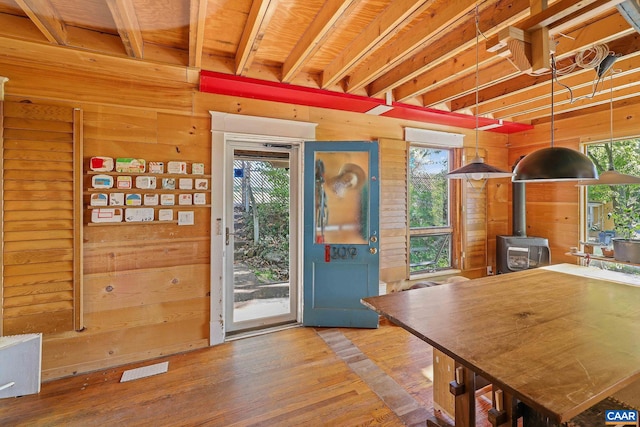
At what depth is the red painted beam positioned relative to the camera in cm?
262

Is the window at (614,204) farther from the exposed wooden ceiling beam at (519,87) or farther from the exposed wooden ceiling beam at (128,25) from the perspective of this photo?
the exposed wooden ceiling beam at (128,25)

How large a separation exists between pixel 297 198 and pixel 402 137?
1554 mm

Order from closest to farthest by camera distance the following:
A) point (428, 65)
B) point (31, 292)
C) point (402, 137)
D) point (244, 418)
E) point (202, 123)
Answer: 1. point (244, 418)
2. point (31, 292)
3. point (428, 65)
4. point (202, 123)
5. point (402, 137)

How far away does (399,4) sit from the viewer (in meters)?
1.75

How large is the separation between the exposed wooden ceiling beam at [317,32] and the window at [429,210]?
2.01 m

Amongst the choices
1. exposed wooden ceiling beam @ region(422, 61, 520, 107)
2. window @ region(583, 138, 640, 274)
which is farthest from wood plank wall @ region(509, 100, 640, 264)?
exposed wooden ceiling beam @ region(422, 61, 520, 107)

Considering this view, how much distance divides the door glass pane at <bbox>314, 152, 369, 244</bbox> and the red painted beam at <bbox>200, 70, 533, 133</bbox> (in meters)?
0.53

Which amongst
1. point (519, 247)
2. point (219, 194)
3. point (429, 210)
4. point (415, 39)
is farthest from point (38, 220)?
point (519, 247)

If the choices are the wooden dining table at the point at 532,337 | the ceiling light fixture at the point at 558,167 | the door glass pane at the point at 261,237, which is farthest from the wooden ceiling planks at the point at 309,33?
the door glass pane at the point at 261,237

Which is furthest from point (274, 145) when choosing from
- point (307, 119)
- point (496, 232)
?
point (496, 232)

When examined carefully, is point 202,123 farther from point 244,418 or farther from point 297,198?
point 244,418

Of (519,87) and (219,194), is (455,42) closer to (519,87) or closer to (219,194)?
(519,87)

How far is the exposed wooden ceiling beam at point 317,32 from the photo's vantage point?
5.59ft

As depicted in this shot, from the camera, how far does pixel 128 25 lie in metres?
1.79
